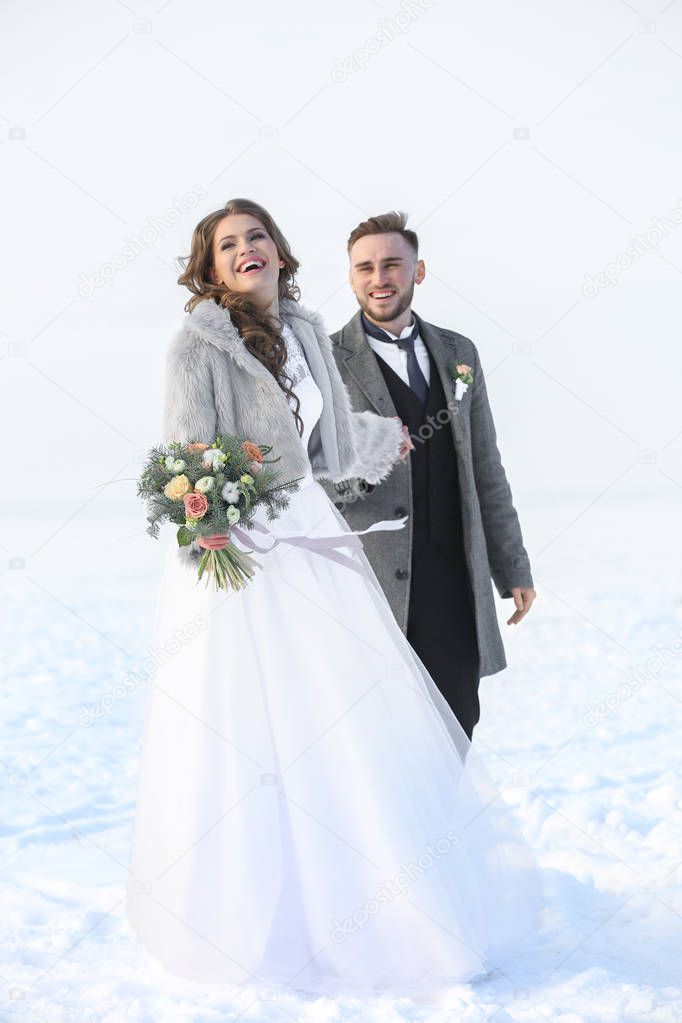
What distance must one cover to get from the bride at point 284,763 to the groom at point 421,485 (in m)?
0.35

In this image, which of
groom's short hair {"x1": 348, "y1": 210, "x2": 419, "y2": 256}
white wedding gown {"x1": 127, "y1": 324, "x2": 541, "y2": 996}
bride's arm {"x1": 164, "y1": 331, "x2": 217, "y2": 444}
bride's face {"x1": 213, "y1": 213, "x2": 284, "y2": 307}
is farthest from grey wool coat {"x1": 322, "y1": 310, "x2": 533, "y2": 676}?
bride's arm {"x1": 164, "y1": 331, "x2": 217, "y2": 444}

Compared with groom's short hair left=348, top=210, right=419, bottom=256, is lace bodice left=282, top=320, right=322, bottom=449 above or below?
below

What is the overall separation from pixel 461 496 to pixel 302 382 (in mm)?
637

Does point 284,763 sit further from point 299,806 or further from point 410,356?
point 410,356

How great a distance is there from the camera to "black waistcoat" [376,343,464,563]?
3297 millimetres

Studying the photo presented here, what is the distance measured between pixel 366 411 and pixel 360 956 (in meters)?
1.47

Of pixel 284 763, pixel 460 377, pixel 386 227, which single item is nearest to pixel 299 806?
pixel 284 763

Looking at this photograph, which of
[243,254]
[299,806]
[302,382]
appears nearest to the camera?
[299,806]

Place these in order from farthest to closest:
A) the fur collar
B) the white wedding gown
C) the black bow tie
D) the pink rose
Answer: the black bow tie < the fur collar < the white wedding gown < the pink rose

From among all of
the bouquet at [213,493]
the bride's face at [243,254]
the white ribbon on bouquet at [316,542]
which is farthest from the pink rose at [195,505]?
the bride's face at [243,254]

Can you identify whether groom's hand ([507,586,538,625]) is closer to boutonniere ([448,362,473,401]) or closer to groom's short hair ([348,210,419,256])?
boutonniere ([448,362,473,401])

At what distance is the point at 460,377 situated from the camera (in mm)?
3350

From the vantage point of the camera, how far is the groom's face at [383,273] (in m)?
3.32

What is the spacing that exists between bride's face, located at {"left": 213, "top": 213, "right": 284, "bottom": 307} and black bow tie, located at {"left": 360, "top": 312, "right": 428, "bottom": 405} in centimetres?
59
